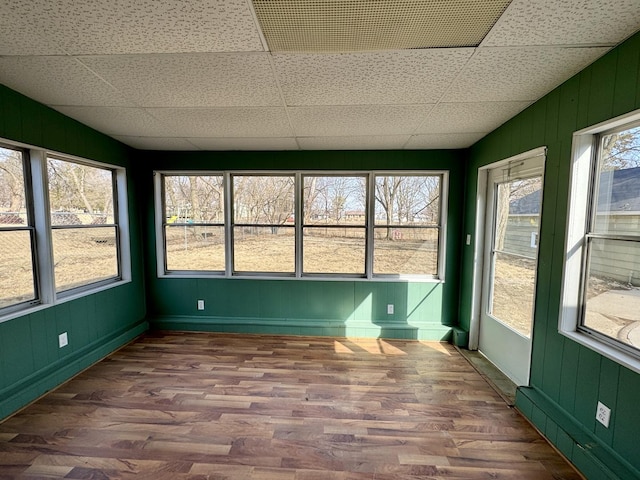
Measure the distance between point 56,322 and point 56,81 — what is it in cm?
205

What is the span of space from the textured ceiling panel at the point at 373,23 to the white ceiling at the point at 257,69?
0.16 ft

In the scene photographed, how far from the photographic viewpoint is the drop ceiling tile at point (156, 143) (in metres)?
3.09

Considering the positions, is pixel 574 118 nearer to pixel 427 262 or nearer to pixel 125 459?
pixel 427 262

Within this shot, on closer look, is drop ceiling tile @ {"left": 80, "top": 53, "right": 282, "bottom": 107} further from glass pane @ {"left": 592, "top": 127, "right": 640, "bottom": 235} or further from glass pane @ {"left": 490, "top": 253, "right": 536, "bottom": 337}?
glass pane @ {"left": 490, "top": 253, "right": 536, "bottom": 337}

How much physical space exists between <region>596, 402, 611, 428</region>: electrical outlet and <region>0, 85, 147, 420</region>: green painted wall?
13.2ft

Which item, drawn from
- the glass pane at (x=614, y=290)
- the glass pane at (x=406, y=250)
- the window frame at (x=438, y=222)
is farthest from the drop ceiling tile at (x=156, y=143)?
the glass pane at (x=614, y=290)

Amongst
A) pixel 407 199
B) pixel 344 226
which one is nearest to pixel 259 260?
pixel 344 226

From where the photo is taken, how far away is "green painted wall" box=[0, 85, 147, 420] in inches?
82.0

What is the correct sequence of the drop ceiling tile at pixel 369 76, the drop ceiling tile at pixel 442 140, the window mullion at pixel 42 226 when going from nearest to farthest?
1. the drop ceiling tile at pixel 369 76
2. the window mullion at pixel 42 226
3. the drop ceiling tile at pixel 442 140

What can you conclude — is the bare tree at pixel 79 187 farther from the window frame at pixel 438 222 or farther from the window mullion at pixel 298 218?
the window frame at pixel 438 222

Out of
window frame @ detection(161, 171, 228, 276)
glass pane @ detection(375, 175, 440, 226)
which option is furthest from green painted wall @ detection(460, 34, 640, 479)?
window frame @ detection(161, 171, 228, 276)

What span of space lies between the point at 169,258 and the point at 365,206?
110 inches

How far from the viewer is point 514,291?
261 cm

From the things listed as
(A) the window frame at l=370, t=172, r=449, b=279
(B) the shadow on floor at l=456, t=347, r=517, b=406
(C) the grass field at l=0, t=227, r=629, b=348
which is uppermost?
(A) the window frame at l=370, t=172, r=449, b=279
